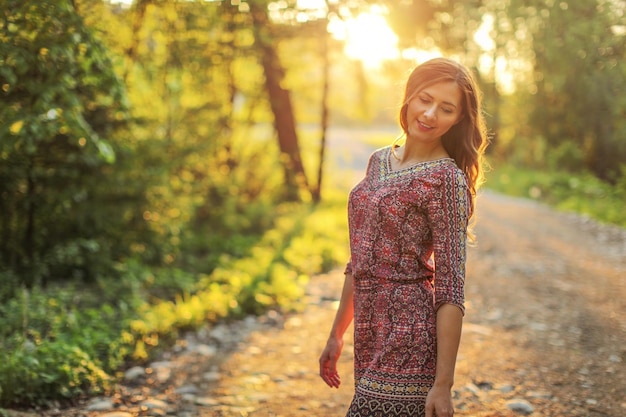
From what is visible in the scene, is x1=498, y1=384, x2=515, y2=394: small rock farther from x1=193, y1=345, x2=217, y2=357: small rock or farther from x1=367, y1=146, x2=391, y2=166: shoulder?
x1=367, y1=146, x2=391, y2=166: shoulder

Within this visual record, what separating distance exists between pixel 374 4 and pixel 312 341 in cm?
345

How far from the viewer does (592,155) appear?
17469 millimetres

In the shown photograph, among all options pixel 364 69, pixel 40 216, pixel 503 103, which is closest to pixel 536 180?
pixel 503 103

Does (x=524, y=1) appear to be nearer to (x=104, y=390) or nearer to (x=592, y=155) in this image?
(x=104, y=390)

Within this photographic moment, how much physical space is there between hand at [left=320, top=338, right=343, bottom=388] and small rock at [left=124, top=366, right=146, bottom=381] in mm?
2586

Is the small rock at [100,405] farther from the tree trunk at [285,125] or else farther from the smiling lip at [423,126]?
the tree trunk at [285,125]

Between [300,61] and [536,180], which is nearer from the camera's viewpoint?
[300,61]

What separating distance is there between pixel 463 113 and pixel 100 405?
3135 millimetres

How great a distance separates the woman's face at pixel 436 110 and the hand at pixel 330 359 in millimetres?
968

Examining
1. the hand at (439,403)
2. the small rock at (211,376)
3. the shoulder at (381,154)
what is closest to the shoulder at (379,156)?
the shoulder at (381,154)

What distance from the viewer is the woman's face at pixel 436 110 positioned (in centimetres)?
261

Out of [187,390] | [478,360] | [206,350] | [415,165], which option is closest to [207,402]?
[187,390]

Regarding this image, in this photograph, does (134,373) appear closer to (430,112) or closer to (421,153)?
(421,153)

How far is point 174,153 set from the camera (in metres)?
9.62
